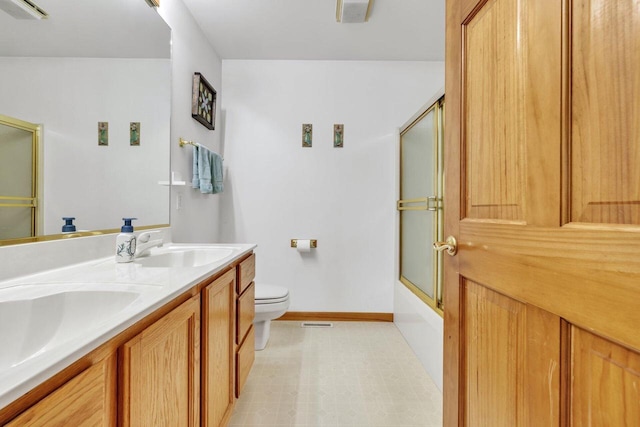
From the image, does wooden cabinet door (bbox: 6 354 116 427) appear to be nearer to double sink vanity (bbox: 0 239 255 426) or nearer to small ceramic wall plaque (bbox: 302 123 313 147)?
double sink vanity (bbox: 0 239 255 426)

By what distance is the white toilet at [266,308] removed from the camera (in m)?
1.98

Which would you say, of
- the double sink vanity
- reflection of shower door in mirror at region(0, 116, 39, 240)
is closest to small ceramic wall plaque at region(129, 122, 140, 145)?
reflection of shower door in mirror at region(0, 116, 39, 240)

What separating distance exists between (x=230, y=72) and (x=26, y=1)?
6.10 feet

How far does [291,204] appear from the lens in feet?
8.78

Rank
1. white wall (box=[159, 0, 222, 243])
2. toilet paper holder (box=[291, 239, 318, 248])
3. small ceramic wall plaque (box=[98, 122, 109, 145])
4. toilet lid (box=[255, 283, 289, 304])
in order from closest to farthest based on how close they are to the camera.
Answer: small ceramic wall plaque (box=[98, 122, 109, 145]) → white wall (box=[159, 0, 222, 243]) → toilet lid (box=[255, 283, 289, 304]) → toilet paper holder (box=[291, 239, 318, 248])

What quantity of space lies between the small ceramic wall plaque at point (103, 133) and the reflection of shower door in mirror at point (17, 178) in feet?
0.82

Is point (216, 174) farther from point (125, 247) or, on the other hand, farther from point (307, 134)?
point (125, 247)

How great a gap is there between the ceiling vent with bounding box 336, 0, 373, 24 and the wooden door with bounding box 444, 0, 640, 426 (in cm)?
129

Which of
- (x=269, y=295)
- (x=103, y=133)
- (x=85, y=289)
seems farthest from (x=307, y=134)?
(x=85, y=289)

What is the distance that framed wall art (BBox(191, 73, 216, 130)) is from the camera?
2072mm

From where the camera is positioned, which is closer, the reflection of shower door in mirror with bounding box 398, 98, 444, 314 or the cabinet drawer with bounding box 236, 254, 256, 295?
the cabinet drawer with bounding box 236, 254, 256, 295

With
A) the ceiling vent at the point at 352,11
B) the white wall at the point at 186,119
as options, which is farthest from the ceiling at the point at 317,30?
the white wall at the point at 186,119

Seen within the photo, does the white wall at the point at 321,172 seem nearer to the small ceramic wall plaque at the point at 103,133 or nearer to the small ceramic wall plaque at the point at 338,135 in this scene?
the small ceramic wall plaque at the point at 338,135

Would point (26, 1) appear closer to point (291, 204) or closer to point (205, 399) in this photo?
point (205, 399)
